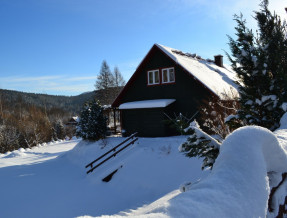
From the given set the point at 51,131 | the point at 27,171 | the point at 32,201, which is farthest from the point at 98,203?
the point at 51,131

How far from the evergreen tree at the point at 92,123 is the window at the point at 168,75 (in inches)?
231

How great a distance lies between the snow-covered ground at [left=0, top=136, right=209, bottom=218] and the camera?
7898 mm

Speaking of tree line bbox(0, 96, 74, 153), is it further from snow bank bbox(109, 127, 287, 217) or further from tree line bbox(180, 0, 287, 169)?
snow bank bbox(109, 127, 287, 217)

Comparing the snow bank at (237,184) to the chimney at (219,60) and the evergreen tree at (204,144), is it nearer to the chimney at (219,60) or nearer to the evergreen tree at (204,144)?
the evergreen tree at (204,144)

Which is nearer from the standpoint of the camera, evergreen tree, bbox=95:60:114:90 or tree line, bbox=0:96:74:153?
tree line, bbox=0:96:74:153

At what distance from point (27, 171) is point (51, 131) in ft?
83.1

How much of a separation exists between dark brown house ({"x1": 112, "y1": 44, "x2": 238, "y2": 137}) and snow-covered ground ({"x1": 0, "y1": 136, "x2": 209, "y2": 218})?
2684 millimetres

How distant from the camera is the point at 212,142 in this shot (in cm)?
328

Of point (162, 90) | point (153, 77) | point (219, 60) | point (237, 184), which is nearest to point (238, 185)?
point (237, 184)

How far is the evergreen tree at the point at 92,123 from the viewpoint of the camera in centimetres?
1630

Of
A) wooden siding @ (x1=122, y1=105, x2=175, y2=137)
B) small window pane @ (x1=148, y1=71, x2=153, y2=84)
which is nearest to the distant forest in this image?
wooden siding @ (x1=122, y1=105, x2=175, y2=137)

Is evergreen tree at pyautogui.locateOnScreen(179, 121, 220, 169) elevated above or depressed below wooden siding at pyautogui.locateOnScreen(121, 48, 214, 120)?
below

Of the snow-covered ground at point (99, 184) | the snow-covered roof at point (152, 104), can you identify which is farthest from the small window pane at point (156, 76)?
the snow-covered ground at point (99, 184)

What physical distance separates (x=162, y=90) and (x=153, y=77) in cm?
138
